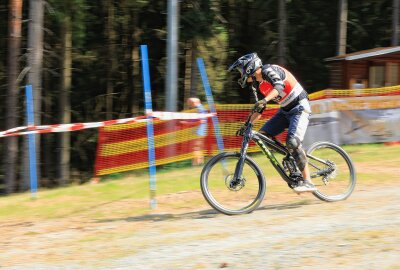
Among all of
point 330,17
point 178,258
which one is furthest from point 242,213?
point 330,17

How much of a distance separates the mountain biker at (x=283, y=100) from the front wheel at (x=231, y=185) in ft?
1.82

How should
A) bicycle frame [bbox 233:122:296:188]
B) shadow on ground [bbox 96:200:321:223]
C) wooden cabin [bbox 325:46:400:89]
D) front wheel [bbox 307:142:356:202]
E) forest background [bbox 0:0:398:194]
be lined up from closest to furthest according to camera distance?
bicycle frame [bbox 233:122:296:188], shadow on ground [bbox 96:200:321:223], front wheel [bbox 307:142:356:202], wooden cabin [bbox 325:46:400:89], forest background [bbox 0:0:398:194]

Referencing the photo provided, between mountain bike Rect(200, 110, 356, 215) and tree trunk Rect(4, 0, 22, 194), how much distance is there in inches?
482

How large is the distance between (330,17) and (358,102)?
17.1 meters

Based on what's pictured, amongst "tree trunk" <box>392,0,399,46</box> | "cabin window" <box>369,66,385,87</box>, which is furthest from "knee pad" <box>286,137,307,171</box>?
"tree trunk" <box>392,0,399,46</box>

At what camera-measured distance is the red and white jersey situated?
7.11 metres

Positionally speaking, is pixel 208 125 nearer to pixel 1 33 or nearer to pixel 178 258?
pixel 178 258

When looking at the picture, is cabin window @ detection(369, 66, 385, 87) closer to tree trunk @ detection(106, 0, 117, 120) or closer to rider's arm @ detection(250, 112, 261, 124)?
tree trunk @ detection(106, 0, 117, 120)

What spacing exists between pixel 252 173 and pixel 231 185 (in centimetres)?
37

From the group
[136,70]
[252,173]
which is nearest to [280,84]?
[252,173]

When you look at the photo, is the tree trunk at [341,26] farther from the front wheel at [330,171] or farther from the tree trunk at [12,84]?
the front wheel at [330,171]

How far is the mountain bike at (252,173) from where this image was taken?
7.16 m

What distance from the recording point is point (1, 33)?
22.1 m

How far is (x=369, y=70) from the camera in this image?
18.9 m
